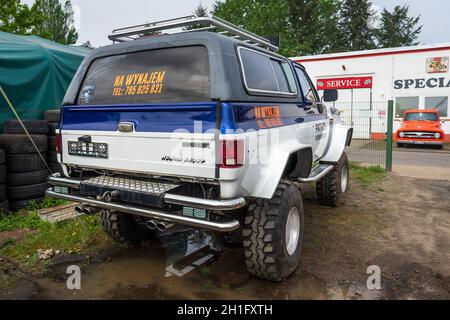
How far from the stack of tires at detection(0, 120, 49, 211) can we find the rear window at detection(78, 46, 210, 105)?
2.51m

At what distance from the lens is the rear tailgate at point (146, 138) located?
299 centimetres

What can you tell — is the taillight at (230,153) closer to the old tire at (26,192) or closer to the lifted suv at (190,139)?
the lifted suv at (190,139)

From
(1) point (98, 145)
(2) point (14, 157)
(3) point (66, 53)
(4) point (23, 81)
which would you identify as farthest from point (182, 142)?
(3) point (66, 53)

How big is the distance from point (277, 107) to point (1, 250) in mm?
3660

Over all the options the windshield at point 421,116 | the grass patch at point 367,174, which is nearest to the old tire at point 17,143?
the grass patch at point 367,174

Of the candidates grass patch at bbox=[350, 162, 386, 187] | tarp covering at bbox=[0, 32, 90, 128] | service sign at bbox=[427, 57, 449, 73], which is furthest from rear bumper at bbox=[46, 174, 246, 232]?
service sign at bbox=[427, 57, 449, 73]

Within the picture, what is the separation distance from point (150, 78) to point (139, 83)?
0.13m

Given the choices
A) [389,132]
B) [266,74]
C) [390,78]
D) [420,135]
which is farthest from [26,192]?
[390,78]

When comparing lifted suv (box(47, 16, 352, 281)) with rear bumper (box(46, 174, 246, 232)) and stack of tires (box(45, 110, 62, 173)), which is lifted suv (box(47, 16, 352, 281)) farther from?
stack of tires (box(45, 110, 62, 173))

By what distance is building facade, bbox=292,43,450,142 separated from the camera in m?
17.5

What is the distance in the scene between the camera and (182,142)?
10.1 ft

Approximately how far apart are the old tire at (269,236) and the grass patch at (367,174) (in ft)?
16.9
